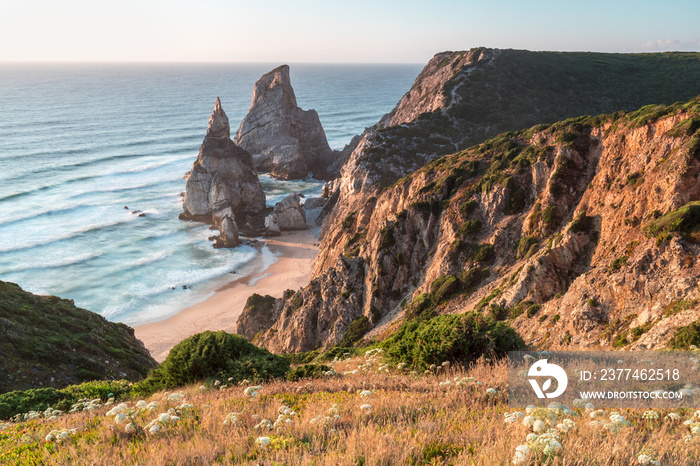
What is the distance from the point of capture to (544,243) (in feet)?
75.6

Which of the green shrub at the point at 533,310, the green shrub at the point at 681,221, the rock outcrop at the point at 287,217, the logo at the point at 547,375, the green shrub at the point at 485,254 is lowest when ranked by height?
the rock outcrop at the point at 287,217

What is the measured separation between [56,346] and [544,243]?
25.2 m

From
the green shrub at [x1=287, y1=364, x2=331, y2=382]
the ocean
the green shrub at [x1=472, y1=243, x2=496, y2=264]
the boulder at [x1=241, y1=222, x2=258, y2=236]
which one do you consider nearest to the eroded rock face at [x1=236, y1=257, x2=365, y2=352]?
the green shrub at [x1=472, y1=243, x2=496, y2=264]

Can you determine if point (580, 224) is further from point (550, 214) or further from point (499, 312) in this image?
point (499, 312)

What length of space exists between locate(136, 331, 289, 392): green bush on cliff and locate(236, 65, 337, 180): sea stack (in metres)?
75.8

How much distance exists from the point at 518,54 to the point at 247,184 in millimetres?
55292

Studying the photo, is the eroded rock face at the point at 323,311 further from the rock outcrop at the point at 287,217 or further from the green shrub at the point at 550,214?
the rock outcrop at the point at 287,217

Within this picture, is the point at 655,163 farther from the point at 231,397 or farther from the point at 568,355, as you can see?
the point at 231,397

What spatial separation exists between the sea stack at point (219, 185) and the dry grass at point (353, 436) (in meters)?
54.8

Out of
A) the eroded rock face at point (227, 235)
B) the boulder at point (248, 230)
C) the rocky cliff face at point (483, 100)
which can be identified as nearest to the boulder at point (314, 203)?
the rocky cliff face at point (483, 100)

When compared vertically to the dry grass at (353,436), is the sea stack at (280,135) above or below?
above

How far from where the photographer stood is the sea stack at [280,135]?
88.5 m

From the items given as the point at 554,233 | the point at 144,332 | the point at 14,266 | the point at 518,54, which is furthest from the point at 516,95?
the point at 14,266

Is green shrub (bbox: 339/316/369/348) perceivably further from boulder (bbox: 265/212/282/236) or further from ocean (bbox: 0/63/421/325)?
boulder (bbox: 265/212/282/236)
